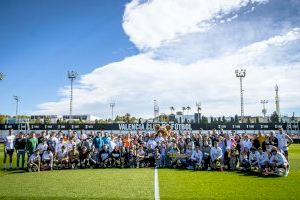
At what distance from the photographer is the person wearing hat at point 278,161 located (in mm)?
14188

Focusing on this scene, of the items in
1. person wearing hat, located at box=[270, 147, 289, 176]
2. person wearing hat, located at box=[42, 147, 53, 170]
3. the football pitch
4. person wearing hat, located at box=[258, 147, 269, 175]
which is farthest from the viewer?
person wearing hat, located at box=[42, 147, 53, 170]

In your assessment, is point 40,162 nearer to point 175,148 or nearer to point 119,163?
point 119,163

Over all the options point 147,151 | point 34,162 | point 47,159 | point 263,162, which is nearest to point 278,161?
point 263,162

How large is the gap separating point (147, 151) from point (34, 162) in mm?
6416

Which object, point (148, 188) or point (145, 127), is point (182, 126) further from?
point (148, 188)

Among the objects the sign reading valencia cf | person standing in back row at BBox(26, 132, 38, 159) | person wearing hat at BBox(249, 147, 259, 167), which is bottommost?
person wearing hat at BBox(249, 147, 259, 167)

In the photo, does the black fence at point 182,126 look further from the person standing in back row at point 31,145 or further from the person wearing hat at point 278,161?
the person wearing hat at point 278,161

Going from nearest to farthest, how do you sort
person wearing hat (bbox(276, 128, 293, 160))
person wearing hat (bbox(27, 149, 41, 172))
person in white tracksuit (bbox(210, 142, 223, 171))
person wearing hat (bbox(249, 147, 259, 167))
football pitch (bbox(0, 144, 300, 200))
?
football pitch (bbox(0, 144, 300, 200)) → person wearing hat (bbox(249, 147, 259, 167)) → person wearing hat (bbox(27, 149, 41, 172)) → person wearing hat (bbox(276, 128, 293, 160)) → person in white tracksuit (bbox(210, 142, 223, 171))

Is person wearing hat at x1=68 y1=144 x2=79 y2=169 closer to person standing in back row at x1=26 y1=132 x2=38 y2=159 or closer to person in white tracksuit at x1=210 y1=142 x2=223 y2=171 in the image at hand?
person standing in back row at x1=26 y1=132 x2=38 y2=159

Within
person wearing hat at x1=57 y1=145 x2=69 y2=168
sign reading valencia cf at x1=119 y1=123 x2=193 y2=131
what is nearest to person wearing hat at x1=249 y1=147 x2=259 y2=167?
person wearing hat at x1=57 y1=145 x2=69 y2=168

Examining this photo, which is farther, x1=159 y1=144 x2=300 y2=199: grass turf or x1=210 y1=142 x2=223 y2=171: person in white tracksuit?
x1=210 y1=142 x2=223 y2=171: person in white tracksuit

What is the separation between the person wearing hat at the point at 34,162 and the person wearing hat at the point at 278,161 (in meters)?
11.7

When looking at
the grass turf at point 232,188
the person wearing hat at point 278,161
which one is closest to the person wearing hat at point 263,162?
the person wearing hat at point 278,161

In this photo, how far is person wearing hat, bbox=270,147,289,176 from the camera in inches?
559
